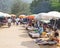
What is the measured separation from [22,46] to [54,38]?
2380 mm

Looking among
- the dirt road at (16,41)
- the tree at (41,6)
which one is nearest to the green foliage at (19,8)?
the tree at (41,6)

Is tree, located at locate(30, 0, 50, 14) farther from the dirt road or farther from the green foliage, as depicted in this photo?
the dirt road

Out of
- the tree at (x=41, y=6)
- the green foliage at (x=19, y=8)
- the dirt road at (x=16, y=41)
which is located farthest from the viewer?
the green foliage at (x=19, y=8)

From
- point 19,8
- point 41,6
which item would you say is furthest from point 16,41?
point 19,8

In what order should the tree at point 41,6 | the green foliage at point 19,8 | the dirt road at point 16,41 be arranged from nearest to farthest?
the dirt road at point 16,41
the tree at point 41,6
the green foliage at point 19,8

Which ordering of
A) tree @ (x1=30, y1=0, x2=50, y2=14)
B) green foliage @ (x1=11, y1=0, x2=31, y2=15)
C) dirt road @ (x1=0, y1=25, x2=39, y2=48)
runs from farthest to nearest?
green foliage @ (x1=11, y1=0, x2=31, y2=15) → tree @ (x1=30, y1=0, x2=50, y2=14) → dirt road @ (x1=0, y1=25, x2=39, y2=48)

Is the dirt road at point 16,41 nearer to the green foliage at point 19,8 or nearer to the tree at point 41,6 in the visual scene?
the tree at point 41,6

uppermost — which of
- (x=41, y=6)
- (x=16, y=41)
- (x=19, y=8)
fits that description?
(x=41, y=6)

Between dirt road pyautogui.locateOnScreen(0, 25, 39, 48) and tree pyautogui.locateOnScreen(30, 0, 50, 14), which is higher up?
tree pyautogui.locateOnScreen(30, 0, 50, 14)

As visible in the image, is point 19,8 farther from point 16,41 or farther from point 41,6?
point 16,41

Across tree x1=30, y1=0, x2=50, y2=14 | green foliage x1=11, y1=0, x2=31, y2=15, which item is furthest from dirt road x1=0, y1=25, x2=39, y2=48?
green foliage x1=11, y1=0, x2=31, y2=15

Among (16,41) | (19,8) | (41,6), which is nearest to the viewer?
(16,41)

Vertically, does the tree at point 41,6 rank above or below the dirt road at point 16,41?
above

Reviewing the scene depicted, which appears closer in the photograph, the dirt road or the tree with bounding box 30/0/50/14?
the dirt road
